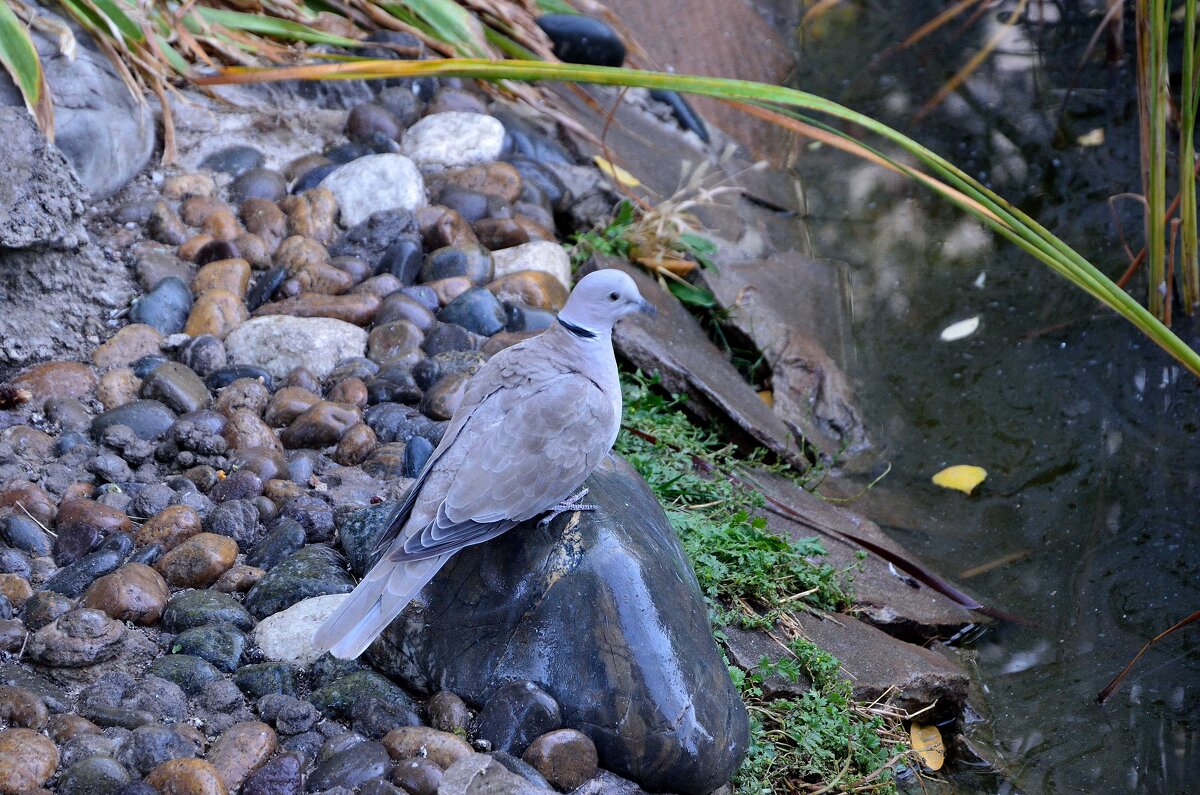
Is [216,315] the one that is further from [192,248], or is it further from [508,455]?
[508,455]

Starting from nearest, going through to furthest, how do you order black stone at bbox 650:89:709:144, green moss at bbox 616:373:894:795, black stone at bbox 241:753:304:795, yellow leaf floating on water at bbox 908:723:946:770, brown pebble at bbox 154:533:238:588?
1. black stone at bbox 241:753:304:795
2. brown pebble at bbox 154:533:238:588
3. green moss at bbox 616:373:894:795
4. yellow leaf floating on water at bbox 908:723:946:770
5. black stone at bbox 650:89:709:144

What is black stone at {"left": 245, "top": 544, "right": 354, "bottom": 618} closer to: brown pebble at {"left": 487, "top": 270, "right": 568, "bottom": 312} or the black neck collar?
the black neck collar

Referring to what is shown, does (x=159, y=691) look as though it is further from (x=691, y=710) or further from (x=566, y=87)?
(x=566, y=87)

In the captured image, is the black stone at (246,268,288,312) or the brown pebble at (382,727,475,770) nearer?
the brown pebble at (382,727,475,770)

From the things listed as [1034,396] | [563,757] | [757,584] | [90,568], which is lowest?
[1034,396]

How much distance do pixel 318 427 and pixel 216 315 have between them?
2.56ft

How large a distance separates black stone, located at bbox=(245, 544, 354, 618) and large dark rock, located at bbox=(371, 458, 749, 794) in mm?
252

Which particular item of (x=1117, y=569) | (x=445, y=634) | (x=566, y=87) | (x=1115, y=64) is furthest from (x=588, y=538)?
(x=1115, y=64)

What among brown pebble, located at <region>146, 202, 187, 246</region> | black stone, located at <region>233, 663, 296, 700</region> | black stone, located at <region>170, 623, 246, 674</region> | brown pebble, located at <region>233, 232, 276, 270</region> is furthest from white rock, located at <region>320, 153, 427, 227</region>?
black stone, located at <region>233, 663, 296, 700</region>

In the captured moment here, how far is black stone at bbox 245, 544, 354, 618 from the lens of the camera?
9.90 ft

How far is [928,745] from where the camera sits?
11.9 ft

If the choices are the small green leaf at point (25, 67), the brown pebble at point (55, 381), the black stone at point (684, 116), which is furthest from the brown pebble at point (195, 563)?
the black stone at point (684, 116)

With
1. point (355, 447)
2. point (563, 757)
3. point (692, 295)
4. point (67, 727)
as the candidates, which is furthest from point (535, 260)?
point (67, 727)

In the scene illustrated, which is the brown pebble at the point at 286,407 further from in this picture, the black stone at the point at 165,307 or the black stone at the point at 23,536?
the black stone at the point at 23,536
